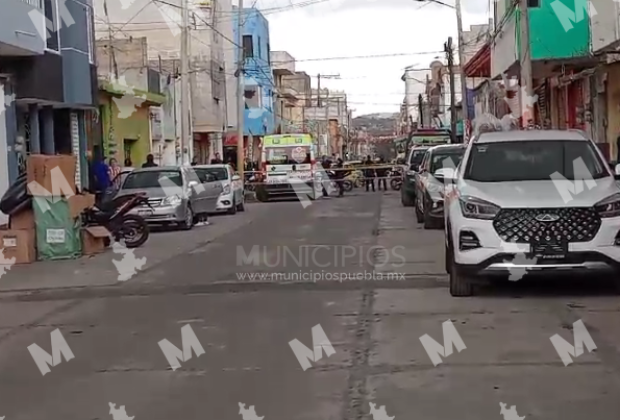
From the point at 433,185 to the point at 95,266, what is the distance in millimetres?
7753

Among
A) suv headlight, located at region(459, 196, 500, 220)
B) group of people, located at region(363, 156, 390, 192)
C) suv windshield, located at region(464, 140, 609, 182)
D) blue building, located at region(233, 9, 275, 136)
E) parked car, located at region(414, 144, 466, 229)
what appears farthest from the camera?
blue building, located at region(233, 9, 275, 136)

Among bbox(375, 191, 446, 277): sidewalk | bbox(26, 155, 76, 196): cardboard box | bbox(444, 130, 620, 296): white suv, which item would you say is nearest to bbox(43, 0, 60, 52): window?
bbox(375, 191, 446, 277): sidewalk

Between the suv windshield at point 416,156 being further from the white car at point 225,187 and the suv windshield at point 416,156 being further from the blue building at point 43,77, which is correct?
the blue building at point 43,77

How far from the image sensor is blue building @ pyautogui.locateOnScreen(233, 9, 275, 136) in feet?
233

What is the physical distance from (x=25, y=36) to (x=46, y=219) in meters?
8.21

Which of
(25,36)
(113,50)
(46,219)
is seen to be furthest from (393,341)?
(113,50)

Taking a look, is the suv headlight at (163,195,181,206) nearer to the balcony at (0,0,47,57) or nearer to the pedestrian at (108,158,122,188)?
the pedestrian at (108,158,122,188)

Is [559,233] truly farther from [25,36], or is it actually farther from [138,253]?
[25,36]

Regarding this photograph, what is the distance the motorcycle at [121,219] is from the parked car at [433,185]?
5.89m

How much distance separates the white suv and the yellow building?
26128 mm

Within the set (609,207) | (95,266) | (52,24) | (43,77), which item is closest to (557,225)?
(609,207)

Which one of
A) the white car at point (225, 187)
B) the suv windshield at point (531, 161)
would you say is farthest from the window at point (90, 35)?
the suv windshield at point (531, 161)

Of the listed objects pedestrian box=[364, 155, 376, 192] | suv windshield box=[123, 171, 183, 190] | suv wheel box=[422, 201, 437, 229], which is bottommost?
suv wheel box=[422, 201, 437, 229]

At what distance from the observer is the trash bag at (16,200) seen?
17562mm
